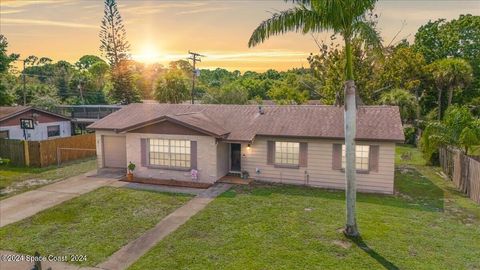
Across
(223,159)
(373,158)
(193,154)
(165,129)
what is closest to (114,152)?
(165,129)

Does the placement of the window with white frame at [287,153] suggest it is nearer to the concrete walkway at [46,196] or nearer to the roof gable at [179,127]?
the roof gable at [179,127]

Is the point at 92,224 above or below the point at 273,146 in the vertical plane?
below

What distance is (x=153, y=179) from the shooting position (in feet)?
57.1

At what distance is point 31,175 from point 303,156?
15299 mm

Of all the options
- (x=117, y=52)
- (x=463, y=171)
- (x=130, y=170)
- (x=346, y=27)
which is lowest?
(x=130, y=170)

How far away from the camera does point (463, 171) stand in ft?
50.3

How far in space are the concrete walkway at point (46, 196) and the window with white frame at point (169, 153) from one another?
218 cm

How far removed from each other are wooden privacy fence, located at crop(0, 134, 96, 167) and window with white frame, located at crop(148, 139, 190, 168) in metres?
7.20

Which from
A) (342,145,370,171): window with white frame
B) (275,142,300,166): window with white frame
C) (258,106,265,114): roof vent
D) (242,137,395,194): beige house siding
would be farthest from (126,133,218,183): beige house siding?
(342,145,370,171): window with white frame

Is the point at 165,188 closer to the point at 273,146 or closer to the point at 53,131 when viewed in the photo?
the point at 273,146

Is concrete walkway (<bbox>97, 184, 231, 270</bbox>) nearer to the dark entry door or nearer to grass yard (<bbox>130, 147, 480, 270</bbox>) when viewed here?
grass yard (<bbox>130, 147, 480, 270</bbox>)

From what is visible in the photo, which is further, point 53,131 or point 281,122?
point 53,131

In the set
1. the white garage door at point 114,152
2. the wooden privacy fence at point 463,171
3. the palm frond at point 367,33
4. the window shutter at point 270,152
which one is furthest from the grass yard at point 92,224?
the wooden privacy fence at point 463,171

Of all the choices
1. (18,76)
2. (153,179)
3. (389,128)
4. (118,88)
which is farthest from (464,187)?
(18,76)
